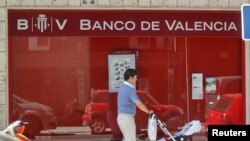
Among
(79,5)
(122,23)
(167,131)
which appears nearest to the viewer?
(167,131)

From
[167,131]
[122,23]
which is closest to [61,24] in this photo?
[122,23]

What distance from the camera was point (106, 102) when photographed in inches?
491

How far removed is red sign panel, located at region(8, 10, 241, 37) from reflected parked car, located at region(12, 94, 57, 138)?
1.48m

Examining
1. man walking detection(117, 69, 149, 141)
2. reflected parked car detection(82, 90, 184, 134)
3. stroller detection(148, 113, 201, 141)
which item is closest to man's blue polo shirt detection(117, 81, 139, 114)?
man walking detection(117, 69, 149, 141)

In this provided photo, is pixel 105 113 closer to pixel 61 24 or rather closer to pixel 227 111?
pixel 61 24

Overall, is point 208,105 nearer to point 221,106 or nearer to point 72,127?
point 221,106

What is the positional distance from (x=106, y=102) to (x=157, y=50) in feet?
5.08

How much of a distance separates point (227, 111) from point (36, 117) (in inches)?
159

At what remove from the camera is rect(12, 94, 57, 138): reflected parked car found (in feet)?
40.1

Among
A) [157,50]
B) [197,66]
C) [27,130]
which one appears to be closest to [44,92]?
[27,130]

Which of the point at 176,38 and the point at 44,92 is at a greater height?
the point at 176,38

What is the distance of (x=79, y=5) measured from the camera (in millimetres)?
→ 11914

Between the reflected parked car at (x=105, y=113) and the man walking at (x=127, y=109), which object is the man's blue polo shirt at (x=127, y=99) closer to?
the man walking at (x=127, y=109)

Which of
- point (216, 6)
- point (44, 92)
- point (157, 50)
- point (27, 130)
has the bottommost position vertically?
point (27, 130)
